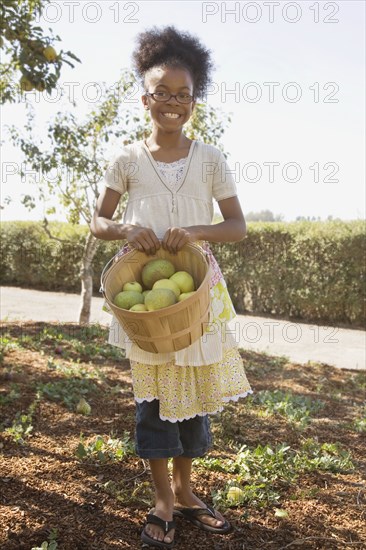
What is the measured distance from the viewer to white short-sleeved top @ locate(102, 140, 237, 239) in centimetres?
234

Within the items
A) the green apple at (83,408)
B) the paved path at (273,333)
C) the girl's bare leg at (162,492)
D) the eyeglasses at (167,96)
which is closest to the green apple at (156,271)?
the eyeglasses at (167,96)

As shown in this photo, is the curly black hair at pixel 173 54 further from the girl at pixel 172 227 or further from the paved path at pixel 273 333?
the paved path at pixel 273 333

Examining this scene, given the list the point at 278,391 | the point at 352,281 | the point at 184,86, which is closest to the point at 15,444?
the point at 184,86

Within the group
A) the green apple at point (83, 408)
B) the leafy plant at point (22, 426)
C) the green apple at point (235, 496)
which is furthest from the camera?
the green apple at point (83, 408)

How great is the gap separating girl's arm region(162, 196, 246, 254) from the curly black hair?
549 mm

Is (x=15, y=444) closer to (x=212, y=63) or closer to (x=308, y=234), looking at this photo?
(x=212, y=63)

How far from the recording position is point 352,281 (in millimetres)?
10023

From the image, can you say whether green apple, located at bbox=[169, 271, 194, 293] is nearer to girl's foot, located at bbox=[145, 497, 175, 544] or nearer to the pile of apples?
the pile of apples

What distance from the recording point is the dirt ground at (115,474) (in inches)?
92.0

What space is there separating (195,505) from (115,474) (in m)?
0.55

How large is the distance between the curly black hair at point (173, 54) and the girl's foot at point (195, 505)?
71.4 inches

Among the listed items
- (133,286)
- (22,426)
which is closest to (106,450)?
(22,426)

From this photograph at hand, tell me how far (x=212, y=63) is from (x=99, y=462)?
6.93 ft

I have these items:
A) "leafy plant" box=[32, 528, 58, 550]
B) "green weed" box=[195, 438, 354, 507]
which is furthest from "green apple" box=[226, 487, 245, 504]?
"leafy plant" box=[32, 528, 58, 550]
